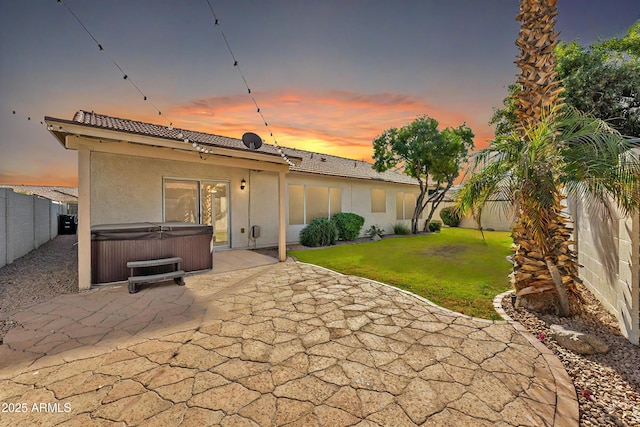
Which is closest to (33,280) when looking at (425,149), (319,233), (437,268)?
(319,233)

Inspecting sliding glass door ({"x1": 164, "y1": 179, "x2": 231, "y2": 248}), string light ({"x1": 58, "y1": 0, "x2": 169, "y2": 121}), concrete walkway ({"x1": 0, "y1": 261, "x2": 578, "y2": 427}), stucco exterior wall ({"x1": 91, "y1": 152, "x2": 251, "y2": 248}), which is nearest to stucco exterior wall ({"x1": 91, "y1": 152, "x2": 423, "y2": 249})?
stucco exterior wall ({"x1": 91, "y1": 152, "x2": 251, "y2": 248})

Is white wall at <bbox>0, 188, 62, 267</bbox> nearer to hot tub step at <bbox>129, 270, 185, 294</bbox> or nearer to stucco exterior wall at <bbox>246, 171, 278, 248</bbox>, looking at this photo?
hot tub step at <bbox>129, 270, 185, 294</bbox>

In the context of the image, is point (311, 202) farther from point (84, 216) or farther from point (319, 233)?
point (84, 216)

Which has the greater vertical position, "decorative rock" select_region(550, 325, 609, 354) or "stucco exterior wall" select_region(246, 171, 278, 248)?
"stucco exterior wall" select_region(246, 171, 278, 248)

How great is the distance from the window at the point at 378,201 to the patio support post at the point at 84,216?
11985 millimetres

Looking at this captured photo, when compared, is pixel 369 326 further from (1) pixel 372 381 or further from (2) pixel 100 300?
(2) pixel 100 300

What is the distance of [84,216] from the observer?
493 cm

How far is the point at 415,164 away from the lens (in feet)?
45.9

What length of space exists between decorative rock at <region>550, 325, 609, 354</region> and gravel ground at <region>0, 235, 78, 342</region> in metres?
7.13

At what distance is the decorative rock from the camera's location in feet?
9.80

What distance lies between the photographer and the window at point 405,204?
627 inches

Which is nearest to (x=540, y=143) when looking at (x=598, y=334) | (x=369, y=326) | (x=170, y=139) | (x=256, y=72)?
(x=598, y=334)

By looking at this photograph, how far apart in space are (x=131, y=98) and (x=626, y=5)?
16649 millimetres

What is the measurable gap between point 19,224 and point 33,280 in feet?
11.3
